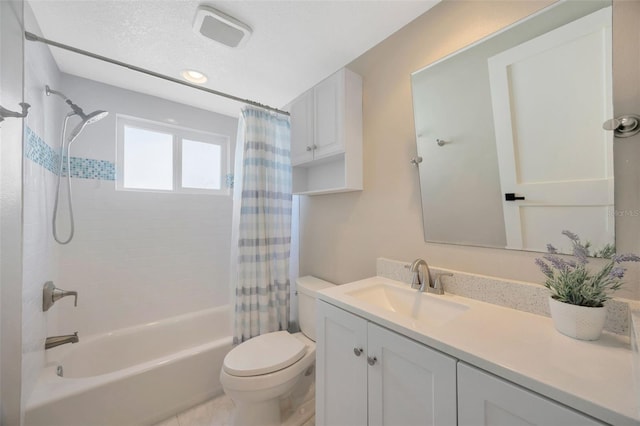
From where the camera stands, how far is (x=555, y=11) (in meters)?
0.85

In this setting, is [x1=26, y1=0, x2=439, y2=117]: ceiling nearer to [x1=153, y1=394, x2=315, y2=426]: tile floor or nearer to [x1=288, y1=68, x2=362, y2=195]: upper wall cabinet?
[x1=288, y1=68, x2=362, y2=195]: upper wall cabinet

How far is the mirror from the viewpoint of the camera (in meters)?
0.78

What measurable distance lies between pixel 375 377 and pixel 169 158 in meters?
2.42

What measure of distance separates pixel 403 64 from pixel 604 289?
129 centimetres

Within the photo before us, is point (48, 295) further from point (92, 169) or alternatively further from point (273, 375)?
point (273, 375)

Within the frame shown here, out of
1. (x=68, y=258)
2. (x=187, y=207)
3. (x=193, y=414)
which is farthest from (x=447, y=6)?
(x=68, y=258)

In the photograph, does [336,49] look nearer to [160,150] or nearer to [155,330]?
[160,150]

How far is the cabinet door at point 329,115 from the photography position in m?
1.50

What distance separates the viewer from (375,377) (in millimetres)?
882

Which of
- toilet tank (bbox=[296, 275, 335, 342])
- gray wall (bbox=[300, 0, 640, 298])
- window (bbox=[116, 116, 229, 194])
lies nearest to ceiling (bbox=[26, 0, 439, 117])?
gray wall (bbox=[300, 0, 640, 298])

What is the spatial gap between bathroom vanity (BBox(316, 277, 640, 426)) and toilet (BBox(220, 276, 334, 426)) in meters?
0.28

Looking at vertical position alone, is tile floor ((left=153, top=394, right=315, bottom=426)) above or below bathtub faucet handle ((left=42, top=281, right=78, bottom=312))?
below

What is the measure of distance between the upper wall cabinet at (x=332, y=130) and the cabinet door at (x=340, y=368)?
801 millimetres

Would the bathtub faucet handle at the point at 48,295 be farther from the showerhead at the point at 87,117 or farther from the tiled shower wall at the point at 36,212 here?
the showerhead at the point at 87,117
